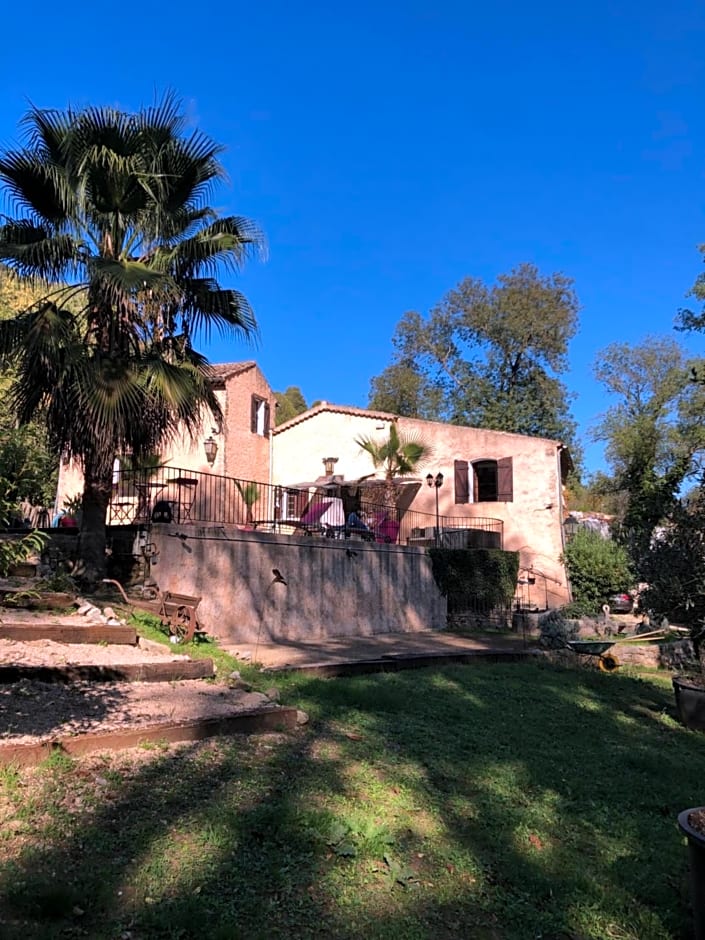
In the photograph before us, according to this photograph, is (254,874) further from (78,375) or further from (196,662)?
(78,375)

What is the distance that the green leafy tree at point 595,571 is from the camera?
66.8ft

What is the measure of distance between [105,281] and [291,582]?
594 centimetres

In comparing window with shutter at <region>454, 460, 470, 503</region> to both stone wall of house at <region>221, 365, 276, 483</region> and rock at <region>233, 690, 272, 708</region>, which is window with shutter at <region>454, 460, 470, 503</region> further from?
rock at <region>233, 690, 272, 708</region>

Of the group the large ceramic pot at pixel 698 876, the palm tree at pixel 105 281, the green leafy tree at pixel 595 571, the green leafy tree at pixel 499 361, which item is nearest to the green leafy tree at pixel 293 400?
the green leafy tree at pixel 499 361

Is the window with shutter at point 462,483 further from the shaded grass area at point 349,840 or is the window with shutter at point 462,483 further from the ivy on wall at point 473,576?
the shaded grass area at point 349,840

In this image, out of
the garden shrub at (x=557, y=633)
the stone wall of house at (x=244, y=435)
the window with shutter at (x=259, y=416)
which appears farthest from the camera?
the window with shutter at (x=259, y=416)

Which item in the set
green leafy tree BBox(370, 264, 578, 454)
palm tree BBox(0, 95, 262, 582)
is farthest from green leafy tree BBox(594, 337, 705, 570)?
palm tree BBox(0, 95, 262, 582)

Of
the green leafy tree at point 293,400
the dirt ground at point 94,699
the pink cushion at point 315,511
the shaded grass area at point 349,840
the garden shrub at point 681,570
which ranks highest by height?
the green leafy tree at point 293,400

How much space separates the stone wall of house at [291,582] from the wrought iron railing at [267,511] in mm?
789

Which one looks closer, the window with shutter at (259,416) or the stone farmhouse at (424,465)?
the stone farmhouse at (424,465)

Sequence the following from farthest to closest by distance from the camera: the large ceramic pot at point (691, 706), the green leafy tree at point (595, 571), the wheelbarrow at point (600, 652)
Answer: the green leafy tree at point (595, 571)
the wheelbarrow at point (600, 652)
the large ceramic pot at point (691, 706)

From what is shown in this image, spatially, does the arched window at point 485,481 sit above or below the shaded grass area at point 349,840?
above

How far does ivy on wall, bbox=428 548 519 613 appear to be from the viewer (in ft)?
55.2

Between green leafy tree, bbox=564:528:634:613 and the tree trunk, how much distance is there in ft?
49.1
